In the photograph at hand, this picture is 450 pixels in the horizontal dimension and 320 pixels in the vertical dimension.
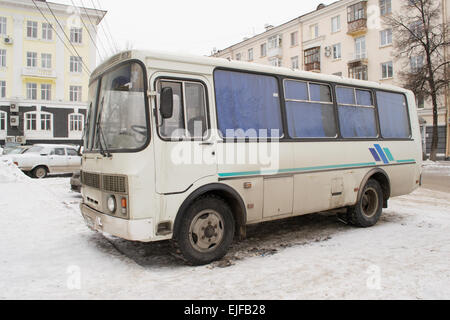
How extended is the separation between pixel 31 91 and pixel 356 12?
34.6m

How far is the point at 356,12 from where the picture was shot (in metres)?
36.9

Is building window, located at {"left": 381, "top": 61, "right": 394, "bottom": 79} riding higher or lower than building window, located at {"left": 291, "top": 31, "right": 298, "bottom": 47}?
lower

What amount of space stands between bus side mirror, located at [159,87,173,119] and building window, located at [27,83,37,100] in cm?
4207

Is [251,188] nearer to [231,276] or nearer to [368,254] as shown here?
[231,276]

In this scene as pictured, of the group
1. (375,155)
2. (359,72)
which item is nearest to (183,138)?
(375,155)

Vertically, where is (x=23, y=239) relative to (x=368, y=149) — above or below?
below

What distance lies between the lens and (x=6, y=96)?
4034cm

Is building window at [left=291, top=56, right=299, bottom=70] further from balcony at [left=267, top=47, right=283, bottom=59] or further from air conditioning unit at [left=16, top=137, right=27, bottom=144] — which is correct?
air conditioning unit at [left=16, top=137, right=27, bottom=144]

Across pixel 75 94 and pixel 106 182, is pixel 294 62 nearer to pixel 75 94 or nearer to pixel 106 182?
pixel 75 94

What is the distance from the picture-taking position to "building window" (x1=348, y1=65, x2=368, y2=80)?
3700 cm

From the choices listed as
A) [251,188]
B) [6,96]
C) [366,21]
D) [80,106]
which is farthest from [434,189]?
[6,96]

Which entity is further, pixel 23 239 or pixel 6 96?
pixel 6 96

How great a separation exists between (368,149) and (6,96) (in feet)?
138

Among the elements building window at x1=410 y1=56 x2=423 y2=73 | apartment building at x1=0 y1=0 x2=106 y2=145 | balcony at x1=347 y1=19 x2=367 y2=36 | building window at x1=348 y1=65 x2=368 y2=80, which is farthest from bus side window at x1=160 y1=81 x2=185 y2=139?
apartment building at x1=0 y1=0 x2=106 y2=145
